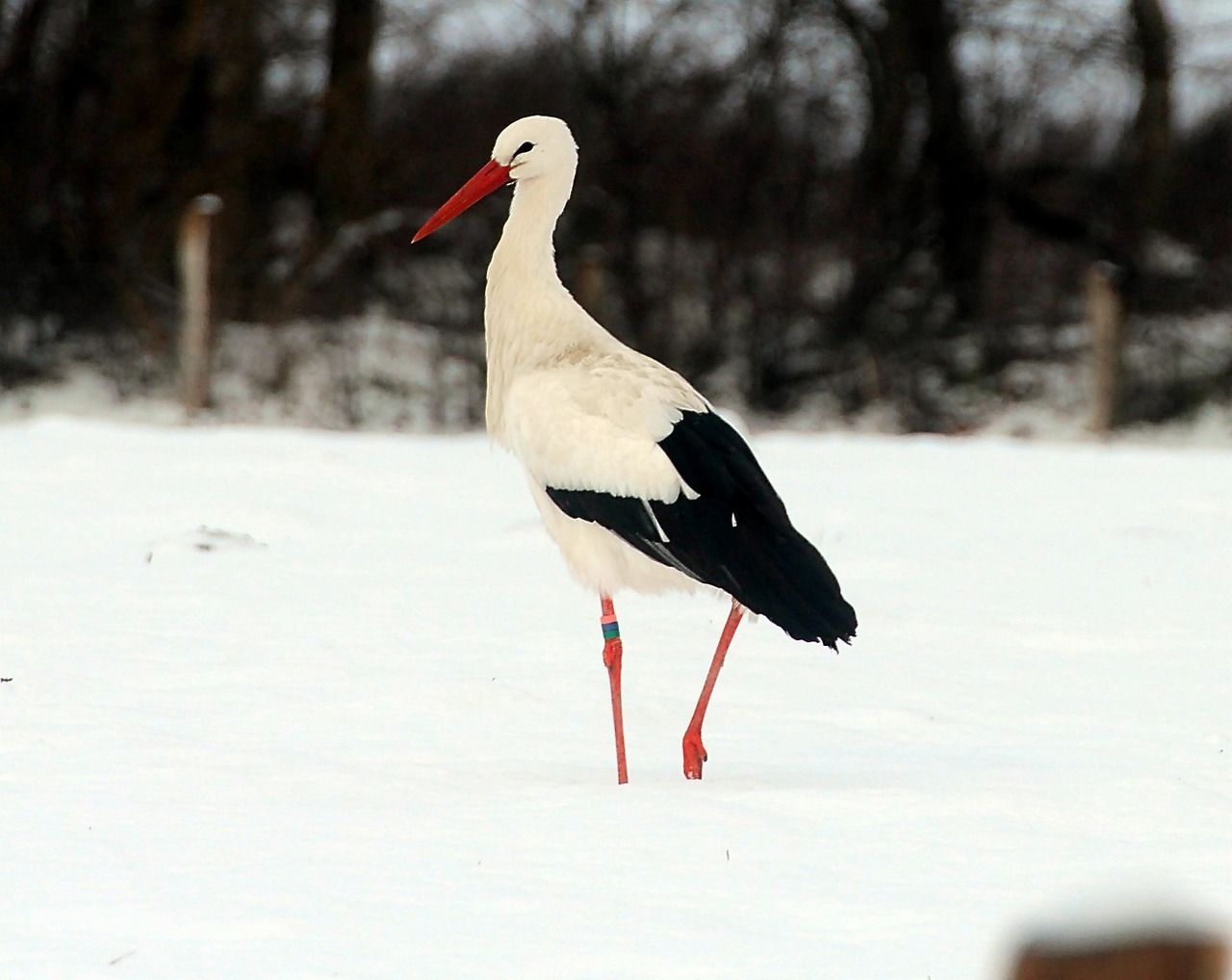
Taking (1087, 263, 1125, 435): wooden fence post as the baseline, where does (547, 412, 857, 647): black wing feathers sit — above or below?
above

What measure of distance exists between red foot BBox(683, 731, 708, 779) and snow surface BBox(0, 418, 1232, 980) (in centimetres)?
13

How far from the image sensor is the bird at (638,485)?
4.80m

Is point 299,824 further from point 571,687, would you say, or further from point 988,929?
point 571,687

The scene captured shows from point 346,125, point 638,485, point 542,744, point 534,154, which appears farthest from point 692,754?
point 346,125

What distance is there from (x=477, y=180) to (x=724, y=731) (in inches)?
71.3

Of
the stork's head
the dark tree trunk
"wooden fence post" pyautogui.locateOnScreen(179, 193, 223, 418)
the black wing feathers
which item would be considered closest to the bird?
the black wing feathers

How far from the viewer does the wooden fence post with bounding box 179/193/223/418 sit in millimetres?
14266

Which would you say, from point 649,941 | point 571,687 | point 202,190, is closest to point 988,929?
point 649,941

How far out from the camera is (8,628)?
6305 millimetres

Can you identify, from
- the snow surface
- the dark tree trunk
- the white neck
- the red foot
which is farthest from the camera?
the dark tree trunk

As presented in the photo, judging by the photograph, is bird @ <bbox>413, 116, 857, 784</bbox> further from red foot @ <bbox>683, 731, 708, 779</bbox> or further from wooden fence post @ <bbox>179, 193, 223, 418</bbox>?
wooden fence post @ <bbox>179, 193, 223, 418</bbox>

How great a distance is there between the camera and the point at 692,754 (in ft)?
16.2

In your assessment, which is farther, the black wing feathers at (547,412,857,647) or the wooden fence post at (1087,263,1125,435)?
the wooden fence post at (1087,263,1125,435)

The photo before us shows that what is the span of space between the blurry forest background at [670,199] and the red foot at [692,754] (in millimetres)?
11218
